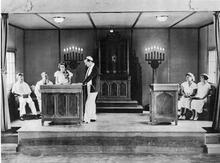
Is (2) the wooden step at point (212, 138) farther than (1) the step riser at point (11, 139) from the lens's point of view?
No

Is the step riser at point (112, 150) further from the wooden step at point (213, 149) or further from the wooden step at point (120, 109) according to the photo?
the wooden step at point (120, 109)

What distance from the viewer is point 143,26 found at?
36.3 ft

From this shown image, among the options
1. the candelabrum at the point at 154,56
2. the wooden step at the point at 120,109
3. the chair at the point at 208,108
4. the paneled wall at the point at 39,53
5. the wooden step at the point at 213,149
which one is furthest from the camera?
the paneled wall at the point at 39,53

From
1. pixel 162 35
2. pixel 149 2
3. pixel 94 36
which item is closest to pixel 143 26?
pixel 162 35

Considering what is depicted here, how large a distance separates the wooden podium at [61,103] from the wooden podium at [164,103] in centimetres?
180

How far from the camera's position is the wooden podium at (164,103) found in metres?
7.18

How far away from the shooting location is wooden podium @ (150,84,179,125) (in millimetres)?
7180

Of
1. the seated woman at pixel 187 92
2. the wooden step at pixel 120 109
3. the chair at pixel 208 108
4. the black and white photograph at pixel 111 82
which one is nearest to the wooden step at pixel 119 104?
the black and white photograph at pixel 111 82

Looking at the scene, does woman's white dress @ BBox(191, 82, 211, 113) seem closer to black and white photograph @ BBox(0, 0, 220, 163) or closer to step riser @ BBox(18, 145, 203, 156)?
black and white photograph @ BBox(0, 0, 220, 163)

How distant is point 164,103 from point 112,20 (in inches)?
144

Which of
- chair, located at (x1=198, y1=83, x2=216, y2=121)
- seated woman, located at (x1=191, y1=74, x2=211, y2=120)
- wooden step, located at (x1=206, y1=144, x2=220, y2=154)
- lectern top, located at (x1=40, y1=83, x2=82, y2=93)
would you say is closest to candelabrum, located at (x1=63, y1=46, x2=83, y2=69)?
lectern top, located at (x1=40, y1=83, x2=82, y2=93)

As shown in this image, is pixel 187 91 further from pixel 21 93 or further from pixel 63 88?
pixel 21 93

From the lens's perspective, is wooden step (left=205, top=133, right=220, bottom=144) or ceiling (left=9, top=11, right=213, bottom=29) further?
ceiling (left=9, top=11, right=213, bottom=29)

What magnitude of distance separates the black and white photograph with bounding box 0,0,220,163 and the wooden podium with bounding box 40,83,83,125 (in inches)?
0.9
